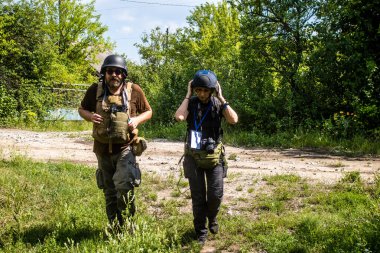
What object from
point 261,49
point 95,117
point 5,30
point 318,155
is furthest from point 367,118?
point 5,30

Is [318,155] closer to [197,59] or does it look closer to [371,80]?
[371,80]

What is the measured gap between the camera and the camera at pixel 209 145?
435cm

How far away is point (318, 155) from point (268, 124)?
357cm

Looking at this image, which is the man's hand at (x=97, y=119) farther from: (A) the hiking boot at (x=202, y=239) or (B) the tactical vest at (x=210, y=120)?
(A) the hiking boot at (x=202, y=239)

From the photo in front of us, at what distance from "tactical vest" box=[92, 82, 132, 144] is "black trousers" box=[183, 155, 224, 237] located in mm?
813

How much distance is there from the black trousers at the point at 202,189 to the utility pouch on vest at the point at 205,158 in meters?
0.07

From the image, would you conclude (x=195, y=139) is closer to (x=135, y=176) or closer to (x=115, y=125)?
(x=135, y=176)

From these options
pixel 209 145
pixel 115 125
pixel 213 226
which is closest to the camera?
pixel 115 125

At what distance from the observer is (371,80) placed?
1175 centimetres

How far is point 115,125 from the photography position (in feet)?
13.4

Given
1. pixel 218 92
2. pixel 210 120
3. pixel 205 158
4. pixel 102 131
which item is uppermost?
pixel 218 92

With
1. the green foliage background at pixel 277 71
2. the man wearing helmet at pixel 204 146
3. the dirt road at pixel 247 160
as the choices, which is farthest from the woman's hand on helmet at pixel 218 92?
the green foliage background at pixel 277 71

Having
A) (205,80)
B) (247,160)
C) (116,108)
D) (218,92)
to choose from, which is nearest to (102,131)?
(116,108)

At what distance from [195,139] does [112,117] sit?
944 millimetres
